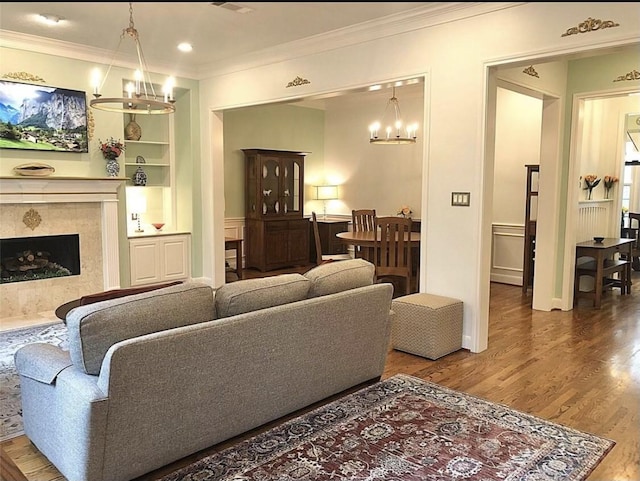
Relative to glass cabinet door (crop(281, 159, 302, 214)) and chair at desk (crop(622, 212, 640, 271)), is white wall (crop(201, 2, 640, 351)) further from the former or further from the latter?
chair at desk (crop(622, 212, 640, 271))

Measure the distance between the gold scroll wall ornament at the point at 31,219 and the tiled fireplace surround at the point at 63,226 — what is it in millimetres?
11

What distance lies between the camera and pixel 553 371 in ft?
13.0

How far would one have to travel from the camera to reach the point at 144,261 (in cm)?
655

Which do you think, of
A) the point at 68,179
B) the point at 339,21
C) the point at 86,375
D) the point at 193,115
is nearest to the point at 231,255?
the point at 193,115

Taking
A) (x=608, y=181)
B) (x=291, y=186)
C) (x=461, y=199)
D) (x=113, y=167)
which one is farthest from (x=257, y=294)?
(x=291, y=186)

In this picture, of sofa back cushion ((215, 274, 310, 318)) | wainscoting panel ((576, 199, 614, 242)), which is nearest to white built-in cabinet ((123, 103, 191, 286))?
sofa back cushion ((215, 274, 310, 318))

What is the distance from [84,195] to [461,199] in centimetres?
408

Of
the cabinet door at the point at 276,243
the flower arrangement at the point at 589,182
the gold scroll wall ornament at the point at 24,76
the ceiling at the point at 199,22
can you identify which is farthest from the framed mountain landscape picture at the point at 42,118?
the flower arrangement at the point at 589,182

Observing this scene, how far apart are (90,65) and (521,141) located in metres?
5.62

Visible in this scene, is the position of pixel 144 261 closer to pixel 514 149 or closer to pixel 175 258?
pixel 175 258

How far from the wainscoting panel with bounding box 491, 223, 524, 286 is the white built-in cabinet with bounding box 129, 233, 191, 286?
4.30m

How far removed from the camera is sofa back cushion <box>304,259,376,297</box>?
3172mm

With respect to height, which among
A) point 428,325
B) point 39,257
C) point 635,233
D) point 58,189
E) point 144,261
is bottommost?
point 428,325

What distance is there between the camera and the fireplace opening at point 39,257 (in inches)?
216
